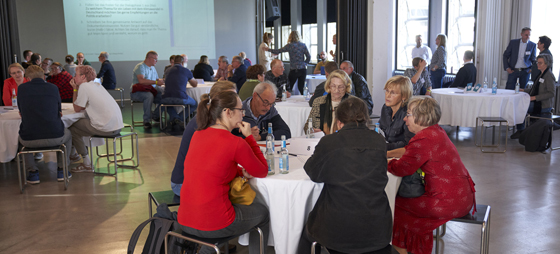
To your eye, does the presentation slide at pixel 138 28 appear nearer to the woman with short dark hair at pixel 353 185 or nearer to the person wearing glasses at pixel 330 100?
the person wearing glasses at pixel 330 100

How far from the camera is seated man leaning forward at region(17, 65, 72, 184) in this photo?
14.9ft

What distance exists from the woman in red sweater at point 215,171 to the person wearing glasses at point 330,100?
1.68 m

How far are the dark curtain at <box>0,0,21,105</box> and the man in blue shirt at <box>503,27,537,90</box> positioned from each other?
859 cm

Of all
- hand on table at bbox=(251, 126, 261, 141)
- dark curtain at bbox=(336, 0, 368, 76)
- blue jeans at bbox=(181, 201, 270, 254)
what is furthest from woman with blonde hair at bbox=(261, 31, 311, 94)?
blue jeans at bbox=(181, 201, 270, 254)

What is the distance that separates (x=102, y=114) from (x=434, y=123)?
3.85m

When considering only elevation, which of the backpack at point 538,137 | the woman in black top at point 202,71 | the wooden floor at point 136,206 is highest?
the woman in black top at point 202,71

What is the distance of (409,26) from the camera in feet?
41.6

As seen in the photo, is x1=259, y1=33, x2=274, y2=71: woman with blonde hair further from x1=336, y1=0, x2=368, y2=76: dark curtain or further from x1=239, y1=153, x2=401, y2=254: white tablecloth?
x1=239, y1=153, x2=401, y2=254: white tablecloth

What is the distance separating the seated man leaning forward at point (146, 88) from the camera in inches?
328

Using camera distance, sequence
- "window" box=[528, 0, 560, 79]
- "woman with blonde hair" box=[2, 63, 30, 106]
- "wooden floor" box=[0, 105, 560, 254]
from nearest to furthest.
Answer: "wooden floor" box=[0, 105, 560, 254] < "woman with blonde hair" box=[2, 63, 30, 106] < "window" box=[528, 0, 560, 79]

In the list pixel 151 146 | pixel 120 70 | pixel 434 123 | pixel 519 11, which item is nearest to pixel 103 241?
pixel 434 123

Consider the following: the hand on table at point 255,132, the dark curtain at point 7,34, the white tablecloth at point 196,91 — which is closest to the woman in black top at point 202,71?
the white tablecloth at point 196,91

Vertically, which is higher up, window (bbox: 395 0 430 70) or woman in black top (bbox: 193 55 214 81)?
window (bbox: 395 0 430 70)

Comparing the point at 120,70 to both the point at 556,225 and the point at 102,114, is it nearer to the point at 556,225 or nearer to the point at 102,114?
the point at 102,114
